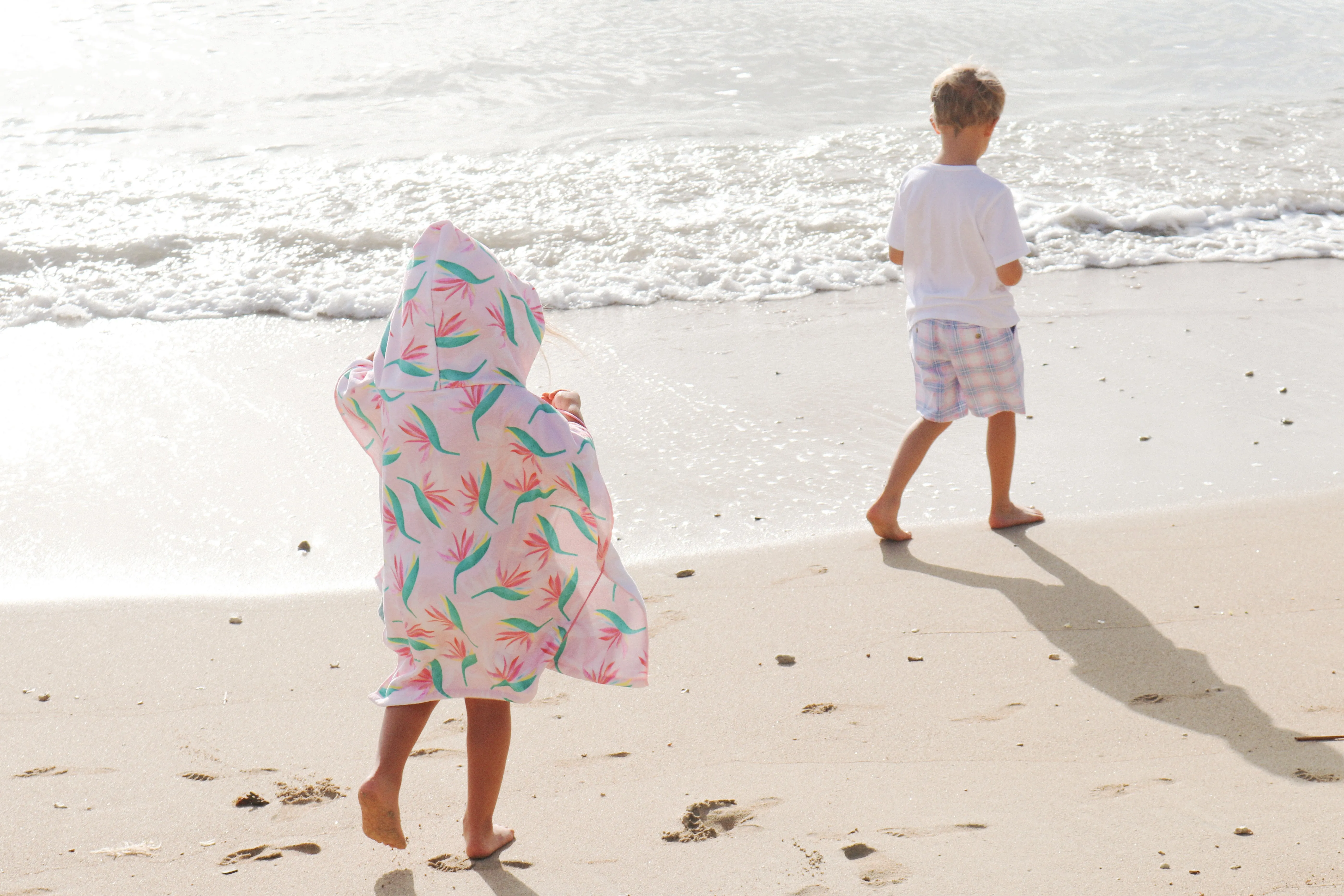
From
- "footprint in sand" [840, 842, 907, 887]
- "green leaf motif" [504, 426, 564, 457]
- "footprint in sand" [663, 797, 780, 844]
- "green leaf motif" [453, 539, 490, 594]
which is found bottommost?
"footprint in sand" [663, 797, 780, 844]

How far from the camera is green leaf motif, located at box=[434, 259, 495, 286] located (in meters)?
2.17

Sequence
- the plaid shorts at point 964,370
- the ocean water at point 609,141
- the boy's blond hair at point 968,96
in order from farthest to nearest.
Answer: the ocean water at point 609,141
the plaid shorts at point 964,370
the boy's blond hair at point 968,96

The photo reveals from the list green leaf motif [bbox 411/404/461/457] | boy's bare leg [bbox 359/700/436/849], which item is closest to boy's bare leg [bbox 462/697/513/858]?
boy's bare leg [bbox 359/700/436/849]

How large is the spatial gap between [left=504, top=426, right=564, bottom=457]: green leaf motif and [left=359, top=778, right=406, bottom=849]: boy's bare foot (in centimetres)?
72

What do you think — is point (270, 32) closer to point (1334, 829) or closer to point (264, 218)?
point (264, 218)

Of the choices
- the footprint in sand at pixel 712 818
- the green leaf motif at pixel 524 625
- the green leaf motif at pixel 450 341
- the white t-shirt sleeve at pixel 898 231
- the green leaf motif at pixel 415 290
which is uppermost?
the white t-shirt sleeve at pixel 898 231

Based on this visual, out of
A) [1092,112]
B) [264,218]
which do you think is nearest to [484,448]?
[264,218]

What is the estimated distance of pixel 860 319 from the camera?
5.99 metres

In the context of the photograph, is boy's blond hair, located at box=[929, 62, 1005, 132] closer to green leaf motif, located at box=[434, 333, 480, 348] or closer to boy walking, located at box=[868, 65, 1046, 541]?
boy walking, located at box=[868, 65, 1046, 541]

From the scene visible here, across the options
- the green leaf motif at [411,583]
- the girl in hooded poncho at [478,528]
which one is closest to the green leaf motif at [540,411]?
the girl in hooded poncho at [478,528]

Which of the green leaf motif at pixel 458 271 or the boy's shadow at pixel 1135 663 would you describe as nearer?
the green leaf motif at pixel 458 271

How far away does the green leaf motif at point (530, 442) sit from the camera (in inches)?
84.6

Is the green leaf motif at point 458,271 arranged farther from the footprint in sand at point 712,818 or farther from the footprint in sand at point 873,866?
the footprint in sand at point 873,866

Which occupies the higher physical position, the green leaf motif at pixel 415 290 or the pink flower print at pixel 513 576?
the green leaf motif at pixel 415 290
